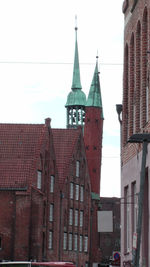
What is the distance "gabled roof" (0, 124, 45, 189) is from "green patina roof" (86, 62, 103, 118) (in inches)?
1401

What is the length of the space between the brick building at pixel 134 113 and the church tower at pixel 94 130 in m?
71.2

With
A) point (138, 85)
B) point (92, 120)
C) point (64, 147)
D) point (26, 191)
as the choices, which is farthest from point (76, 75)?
point (138, 85)

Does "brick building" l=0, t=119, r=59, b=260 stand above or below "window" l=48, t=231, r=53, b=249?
above

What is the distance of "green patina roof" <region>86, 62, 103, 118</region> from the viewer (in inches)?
4080

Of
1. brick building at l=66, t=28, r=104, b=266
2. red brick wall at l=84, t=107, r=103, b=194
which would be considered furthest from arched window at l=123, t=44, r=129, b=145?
red brick wall at l=84, t=107, r=103, b=194

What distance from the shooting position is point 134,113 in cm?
2439

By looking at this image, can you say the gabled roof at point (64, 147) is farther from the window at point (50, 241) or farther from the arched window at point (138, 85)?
the arched window at point (138, 85)

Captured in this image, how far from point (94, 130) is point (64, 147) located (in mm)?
24608

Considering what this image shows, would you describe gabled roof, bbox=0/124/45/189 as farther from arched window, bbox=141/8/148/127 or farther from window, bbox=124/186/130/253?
arched window, bbox=141/8/148/127

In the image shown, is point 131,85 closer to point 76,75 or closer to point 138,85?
point 138,85

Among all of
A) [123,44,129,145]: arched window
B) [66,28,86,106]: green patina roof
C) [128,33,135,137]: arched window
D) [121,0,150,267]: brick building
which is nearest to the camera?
[121,0,150,267]: brick building

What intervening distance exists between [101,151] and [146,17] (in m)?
78.5

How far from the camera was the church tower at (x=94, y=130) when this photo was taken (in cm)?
9912

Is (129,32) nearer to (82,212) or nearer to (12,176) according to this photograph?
(12,176)
